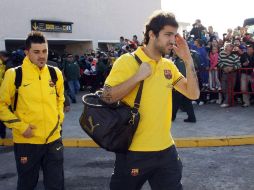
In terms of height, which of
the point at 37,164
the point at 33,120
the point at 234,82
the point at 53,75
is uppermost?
the point at 53,75

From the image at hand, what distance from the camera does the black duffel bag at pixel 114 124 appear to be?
9.09 ft

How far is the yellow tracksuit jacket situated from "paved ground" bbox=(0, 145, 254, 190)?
5.61ft

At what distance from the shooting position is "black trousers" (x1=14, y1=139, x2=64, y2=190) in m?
3.72

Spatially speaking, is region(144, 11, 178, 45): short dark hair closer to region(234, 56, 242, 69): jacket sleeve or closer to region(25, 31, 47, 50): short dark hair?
region(25, 31, 47, 50): short dark hair

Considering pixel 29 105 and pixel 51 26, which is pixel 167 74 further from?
pixel 51 26

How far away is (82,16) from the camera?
24109mm

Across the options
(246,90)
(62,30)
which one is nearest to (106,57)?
(62,30)

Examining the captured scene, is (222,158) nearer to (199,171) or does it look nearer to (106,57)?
(199,171)

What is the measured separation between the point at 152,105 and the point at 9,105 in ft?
5.11

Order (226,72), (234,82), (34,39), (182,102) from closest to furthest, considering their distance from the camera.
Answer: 1. (34,39)
2. (182,102)
3. (226,72)
4. (234,82)

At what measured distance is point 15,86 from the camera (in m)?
3.73

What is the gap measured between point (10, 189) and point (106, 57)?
507 inches

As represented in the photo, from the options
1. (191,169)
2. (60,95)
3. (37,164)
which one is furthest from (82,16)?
(37,164)

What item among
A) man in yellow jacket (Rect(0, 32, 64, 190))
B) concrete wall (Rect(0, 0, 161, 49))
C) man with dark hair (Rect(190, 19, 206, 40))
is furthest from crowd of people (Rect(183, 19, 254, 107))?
concrete wall (Rect(0, 0, 161, 49))
